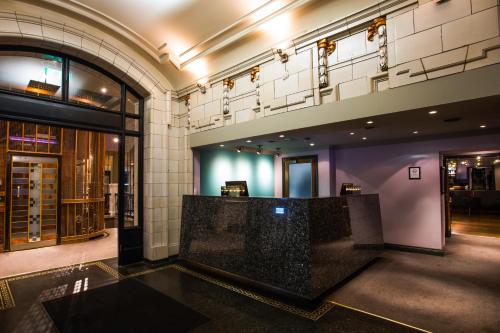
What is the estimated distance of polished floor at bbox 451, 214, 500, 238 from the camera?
7.50 metres

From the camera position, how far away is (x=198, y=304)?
3.41m

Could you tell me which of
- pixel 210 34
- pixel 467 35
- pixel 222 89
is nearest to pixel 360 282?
pixel 467 35

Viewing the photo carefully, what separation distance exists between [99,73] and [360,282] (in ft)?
19.0

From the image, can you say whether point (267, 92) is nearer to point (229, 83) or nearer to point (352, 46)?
point (229, 83)

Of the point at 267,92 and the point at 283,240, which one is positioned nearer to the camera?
the point at 283,240

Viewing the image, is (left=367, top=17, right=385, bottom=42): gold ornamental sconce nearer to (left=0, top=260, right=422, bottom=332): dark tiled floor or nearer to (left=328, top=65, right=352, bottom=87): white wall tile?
(left=328, top=65, right=352, bottom=87): white wall tile

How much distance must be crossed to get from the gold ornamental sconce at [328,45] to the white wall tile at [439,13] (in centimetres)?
95

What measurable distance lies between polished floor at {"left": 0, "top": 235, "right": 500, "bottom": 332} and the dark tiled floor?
0.01m

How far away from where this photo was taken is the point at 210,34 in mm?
4508

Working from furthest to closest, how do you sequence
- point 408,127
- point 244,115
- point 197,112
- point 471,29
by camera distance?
1. point 197,112
2. point 408,127
3. point 244,115
4. point 471,29

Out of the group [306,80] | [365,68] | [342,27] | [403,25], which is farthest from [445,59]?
[306,80]

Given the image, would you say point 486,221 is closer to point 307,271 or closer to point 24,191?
point 307,271

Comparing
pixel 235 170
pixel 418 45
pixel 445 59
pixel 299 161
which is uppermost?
pixel 418 45

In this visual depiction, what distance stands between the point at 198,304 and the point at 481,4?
4432mm
